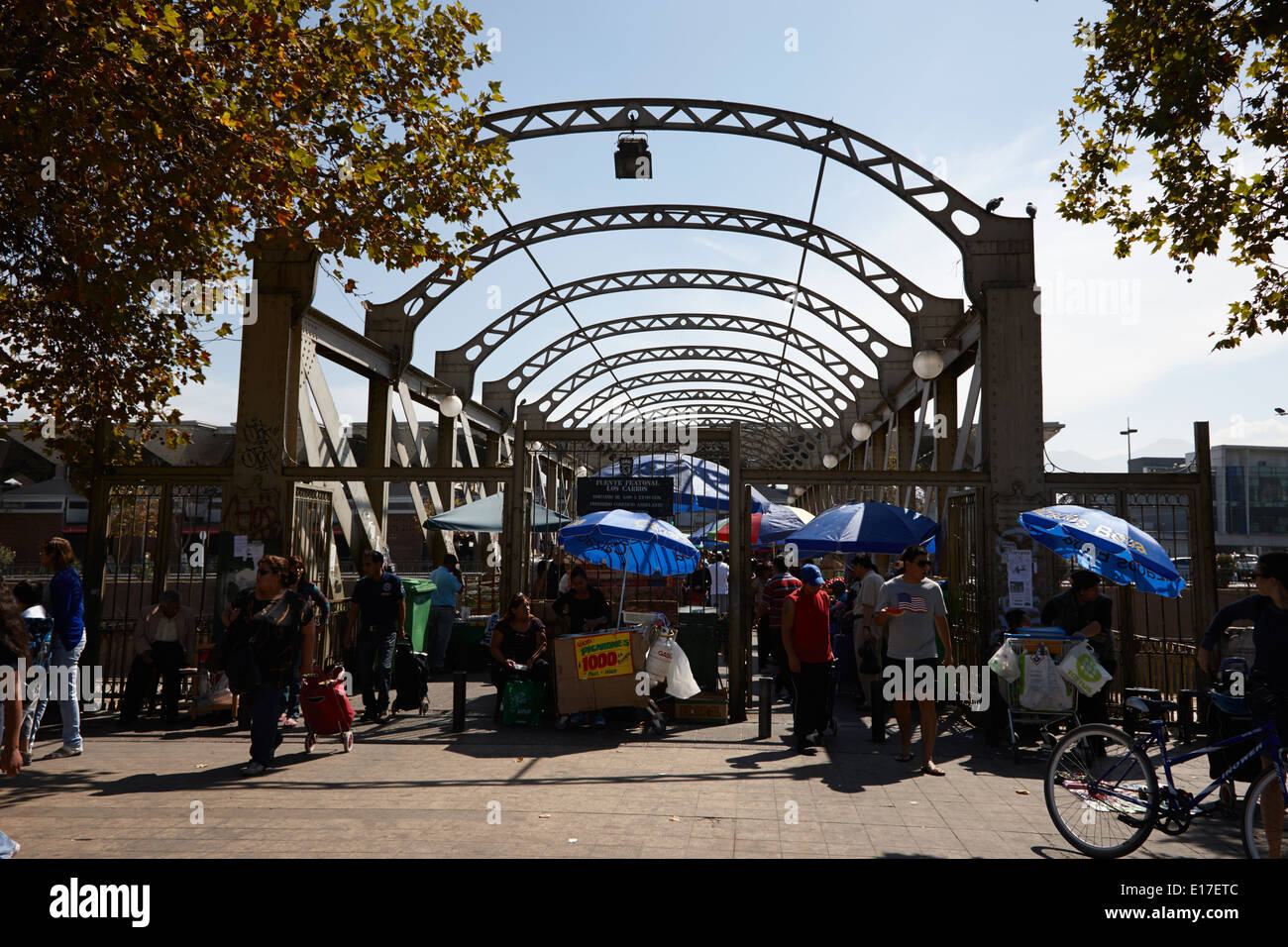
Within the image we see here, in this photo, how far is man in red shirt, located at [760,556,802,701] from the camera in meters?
9.84

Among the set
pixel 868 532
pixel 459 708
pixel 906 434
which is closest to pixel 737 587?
pixel 868 532

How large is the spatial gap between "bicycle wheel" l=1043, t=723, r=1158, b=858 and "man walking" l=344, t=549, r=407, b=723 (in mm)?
6553

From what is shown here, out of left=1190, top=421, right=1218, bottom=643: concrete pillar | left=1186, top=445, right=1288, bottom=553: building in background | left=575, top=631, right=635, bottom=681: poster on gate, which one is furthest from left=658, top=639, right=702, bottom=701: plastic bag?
left=1186, top=445, right=1288, bottom=553: building in background

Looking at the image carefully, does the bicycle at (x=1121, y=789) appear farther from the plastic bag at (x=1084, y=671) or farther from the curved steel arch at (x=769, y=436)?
the curved steel arch at (x=769, y=436)

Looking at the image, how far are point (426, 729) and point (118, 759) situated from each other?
2.70m

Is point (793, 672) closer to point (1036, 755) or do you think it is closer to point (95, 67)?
point (1036, 755)

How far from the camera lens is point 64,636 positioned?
25.0 ft

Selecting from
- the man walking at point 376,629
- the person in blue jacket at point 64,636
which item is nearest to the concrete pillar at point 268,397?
the man walking at point 376,629

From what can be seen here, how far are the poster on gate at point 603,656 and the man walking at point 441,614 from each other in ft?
18.0

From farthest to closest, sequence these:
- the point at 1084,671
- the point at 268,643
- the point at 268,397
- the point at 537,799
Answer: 1. the point at 268,397
2. the point at 1084,671
3. the point at 268,643
4. the point at 537,799

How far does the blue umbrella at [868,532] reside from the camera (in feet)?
35.2

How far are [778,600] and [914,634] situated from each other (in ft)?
9.28

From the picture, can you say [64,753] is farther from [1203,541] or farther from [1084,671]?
[1203,541]

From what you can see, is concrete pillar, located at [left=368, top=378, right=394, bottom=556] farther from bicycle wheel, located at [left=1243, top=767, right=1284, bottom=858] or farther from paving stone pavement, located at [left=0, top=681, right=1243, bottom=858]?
bicycle wheel, located at [left=1243, top=767, right=1284, bottom=858]
